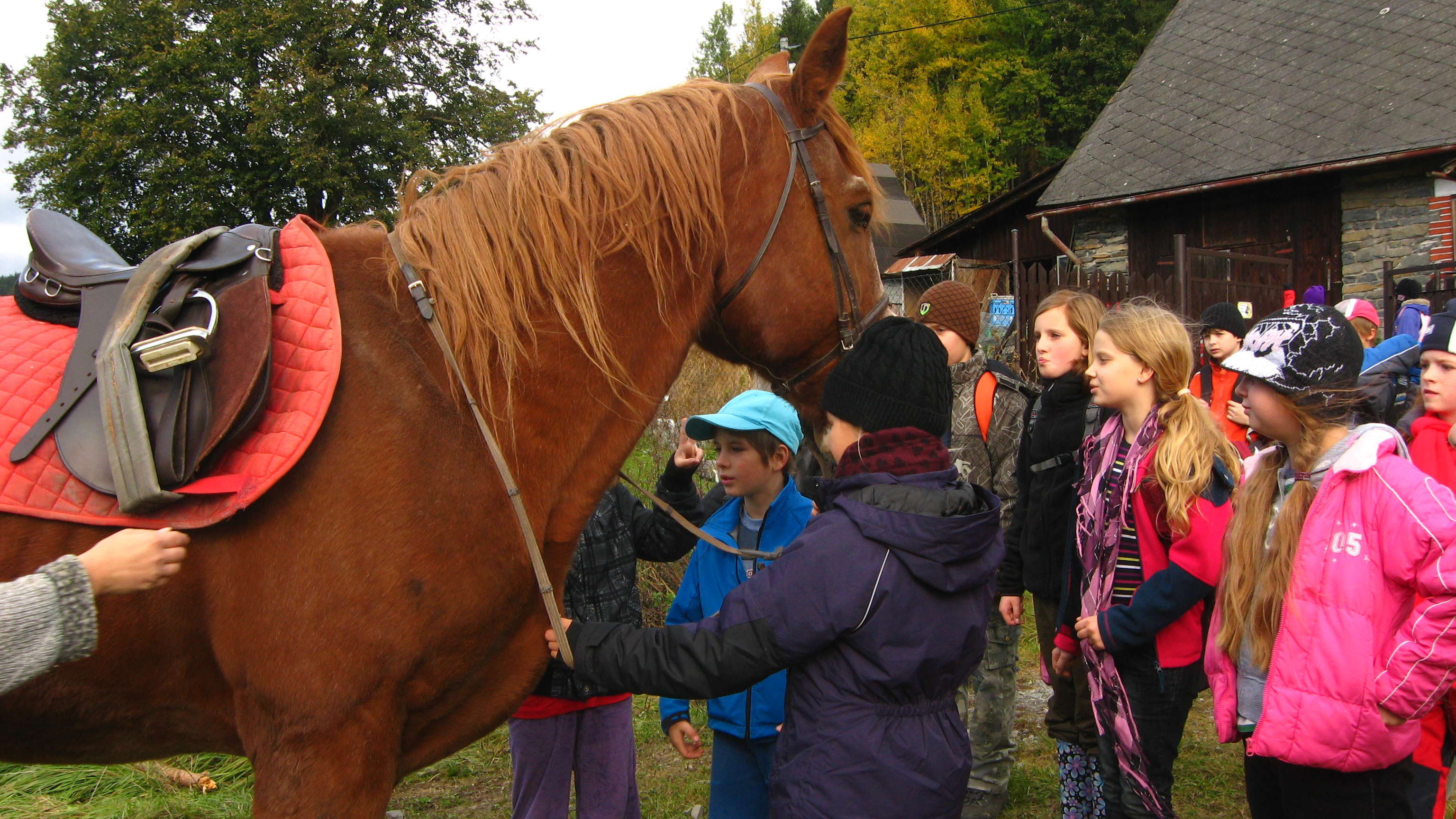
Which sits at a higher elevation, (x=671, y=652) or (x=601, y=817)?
(x=671, y=652)

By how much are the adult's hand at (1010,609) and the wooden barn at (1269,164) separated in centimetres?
602

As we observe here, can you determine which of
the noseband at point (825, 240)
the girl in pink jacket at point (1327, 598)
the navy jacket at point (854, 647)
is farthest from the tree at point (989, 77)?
the navy jacket at point (854, 647)

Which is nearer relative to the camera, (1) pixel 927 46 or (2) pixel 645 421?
(2) pixel 645 421

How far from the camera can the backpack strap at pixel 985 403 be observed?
3.88 m

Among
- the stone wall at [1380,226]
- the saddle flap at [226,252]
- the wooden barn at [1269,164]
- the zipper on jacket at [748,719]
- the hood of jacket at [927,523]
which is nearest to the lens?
the saddle flap at [226,252]

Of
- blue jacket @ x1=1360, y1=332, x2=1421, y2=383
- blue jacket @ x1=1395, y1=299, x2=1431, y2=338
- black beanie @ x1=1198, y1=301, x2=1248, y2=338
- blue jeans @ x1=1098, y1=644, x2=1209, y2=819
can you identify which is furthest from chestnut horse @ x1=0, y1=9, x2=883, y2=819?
blue jacket @ x1=1395, y1=299, x2=1431, y2=338

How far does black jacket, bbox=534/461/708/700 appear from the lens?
2.55 metres

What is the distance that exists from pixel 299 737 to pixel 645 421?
87cm

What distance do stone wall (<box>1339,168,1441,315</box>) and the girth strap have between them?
1306 centimetres

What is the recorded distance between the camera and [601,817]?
8.52 feet

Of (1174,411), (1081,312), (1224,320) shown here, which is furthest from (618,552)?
(1224,320)

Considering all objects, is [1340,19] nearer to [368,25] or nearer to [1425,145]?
[1425,145]

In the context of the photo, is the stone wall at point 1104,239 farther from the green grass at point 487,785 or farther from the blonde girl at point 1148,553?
the blonde girl at point 1148,553

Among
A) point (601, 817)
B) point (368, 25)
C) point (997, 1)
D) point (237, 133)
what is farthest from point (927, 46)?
point (601, 817)
